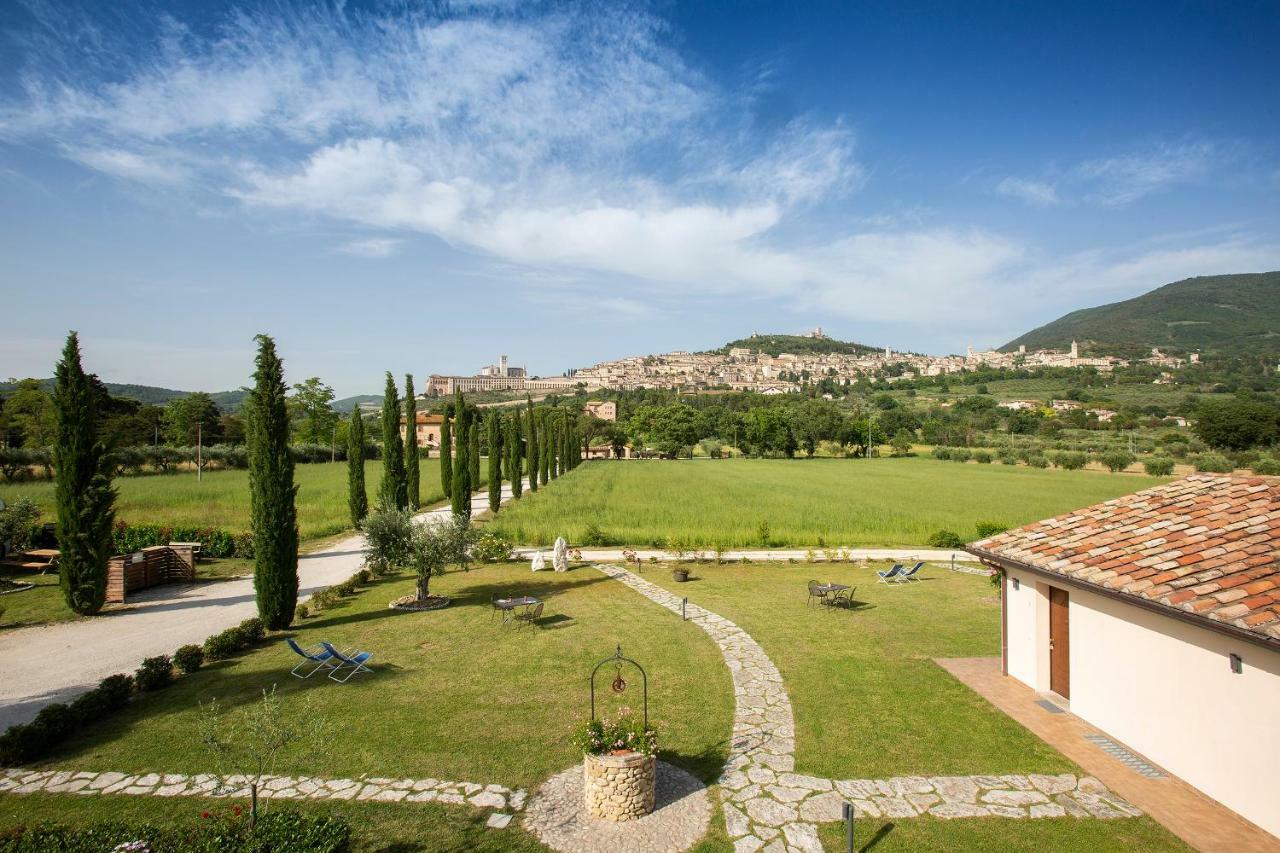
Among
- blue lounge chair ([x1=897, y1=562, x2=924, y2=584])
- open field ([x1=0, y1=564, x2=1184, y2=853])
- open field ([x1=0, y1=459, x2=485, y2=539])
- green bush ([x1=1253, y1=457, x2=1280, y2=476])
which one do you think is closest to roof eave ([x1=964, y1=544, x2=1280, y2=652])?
open field ([x1=0, y1=564, x2=1184, y2=853])

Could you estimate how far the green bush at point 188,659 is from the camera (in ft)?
33.3

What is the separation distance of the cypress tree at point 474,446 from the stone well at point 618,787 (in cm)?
2139

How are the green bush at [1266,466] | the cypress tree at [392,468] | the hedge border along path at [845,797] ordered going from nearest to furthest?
the hedge border along path at [845,797] < the cypress tree at [392,468] < the green bush at [1266,466]

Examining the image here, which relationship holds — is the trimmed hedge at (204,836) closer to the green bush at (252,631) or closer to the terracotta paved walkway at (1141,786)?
the green bush at (252,631)

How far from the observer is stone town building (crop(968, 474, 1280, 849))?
6.08m

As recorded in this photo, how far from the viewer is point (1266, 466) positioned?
47.7m

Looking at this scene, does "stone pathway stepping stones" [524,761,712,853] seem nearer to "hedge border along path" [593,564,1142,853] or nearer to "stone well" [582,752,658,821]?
"stone well" [582,752,658,821]

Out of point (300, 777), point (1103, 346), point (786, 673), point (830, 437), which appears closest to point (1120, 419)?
point (830, 437)

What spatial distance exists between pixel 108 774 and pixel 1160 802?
38.3 feet

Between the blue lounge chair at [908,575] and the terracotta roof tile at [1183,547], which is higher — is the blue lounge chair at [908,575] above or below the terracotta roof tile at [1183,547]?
below

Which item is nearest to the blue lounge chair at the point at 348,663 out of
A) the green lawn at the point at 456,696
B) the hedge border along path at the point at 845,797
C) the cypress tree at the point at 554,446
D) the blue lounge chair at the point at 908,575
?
the green lawn at the point at 456,696

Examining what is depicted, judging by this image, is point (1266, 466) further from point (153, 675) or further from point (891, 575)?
point (153, 675)

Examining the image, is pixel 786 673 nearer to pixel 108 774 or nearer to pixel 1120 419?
pixel 108 774

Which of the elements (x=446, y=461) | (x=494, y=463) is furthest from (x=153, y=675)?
(x=446, y=461)
